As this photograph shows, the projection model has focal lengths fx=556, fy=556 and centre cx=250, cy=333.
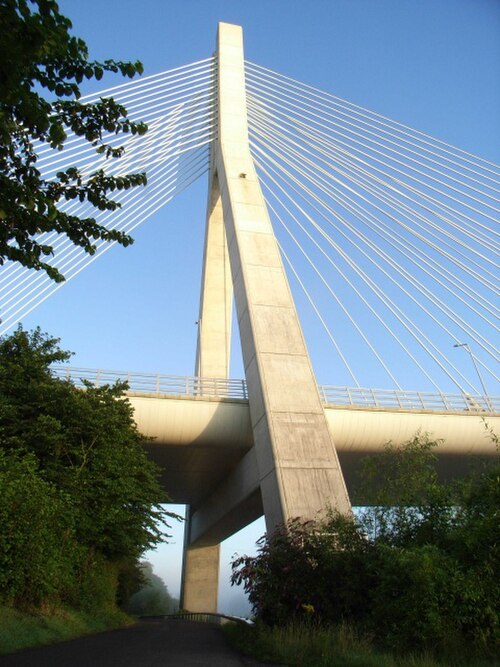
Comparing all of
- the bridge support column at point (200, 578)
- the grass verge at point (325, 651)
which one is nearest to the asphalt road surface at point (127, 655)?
the grass verge at point (325, 651)

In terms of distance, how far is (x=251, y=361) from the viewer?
18.6 meters

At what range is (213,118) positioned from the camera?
26031 millimetres

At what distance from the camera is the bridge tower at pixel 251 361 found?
15586 millimetres

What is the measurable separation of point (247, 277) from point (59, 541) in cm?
1034

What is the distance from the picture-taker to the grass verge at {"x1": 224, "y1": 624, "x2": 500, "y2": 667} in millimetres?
7102

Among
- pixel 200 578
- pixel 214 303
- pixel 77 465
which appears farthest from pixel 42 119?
pixel 200 578

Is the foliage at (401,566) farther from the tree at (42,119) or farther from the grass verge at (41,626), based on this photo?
the tree at (42,119)

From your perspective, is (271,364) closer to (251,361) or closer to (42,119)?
(251,361)

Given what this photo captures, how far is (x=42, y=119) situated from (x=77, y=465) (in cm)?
1286

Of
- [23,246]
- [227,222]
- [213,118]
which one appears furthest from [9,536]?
[213,118]

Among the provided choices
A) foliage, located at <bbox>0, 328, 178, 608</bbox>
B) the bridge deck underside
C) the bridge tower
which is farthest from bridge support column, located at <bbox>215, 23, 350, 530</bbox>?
foliage, located at <bbox>0, 328, 178, 608</bbox>

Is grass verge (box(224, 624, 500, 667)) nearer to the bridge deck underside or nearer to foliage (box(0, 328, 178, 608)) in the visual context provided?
foliage (box(0, 328, 178, 608))

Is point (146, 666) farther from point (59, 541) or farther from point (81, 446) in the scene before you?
point (81, 446)

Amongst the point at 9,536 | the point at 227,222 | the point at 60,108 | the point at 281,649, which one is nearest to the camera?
the point at 60,108
